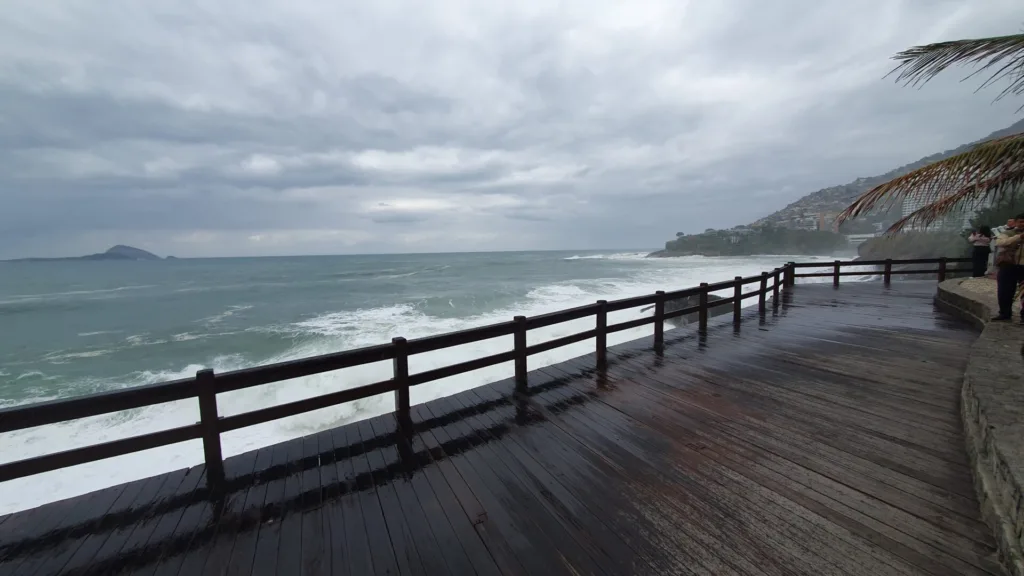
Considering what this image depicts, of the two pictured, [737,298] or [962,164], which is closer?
[962,164]

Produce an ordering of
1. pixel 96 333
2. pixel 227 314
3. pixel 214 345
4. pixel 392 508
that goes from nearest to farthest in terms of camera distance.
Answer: pixel 392 508, pixel 214 345, pixel 96 333, pixel 227 314

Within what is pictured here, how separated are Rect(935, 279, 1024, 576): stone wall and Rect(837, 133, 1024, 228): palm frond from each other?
170 cm

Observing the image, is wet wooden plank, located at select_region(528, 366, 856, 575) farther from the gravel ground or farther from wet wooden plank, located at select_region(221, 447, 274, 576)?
the gravel ground

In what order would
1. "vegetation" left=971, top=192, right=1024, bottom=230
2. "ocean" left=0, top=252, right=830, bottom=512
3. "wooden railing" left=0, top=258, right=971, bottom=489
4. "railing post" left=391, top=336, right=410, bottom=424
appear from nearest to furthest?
"wooden railing" left=0, top=258, right=971, bottom=489 < "railing post" left=391, top=336, right=410, bottom=424 < "ocean" left=0, top=252, right=830, bottom=512 < "vegetation" left=971, top=192, right=1024, bottom=230

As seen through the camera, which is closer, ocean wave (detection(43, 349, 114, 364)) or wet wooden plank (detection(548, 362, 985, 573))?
wet wooden plank (detection(548, 362, 985, 573))

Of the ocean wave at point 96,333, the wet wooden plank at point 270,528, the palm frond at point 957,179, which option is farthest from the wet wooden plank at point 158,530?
the ocean wave at point 96,333

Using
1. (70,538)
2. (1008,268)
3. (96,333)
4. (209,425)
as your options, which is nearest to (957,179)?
(1008,268)

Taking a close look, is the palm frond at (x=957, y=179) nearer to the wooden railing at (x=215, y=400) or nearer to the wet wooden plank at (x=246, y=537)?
the wooden railing at (x=215, y=400)

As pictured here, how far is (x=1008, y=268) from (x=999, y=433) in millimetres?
5597

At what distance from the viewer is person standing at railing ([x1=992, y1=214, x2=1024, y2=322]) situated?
18.2 feet

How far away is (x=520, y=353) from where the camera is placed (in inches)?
182

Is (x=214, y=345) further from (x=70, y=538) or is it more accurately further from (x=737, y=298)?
(x=737, y=298)

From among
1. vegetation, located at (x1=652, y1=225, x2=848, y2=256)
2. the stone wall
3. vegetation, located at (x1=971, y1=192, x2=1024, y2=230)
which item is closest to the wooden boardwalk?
the stone wall

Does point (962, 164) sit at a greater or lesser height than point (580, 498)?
greater
